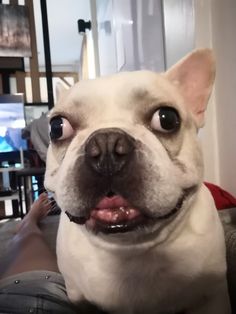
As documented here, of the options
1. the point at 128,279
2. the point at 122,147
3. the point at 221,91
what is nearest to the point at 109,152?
the point at 122,147

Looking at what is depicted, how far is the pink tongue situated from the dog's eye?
0.16 metres

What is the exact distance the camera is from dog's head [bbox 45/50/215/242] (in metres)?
0.48

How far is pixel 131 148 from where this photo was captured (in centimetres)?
48

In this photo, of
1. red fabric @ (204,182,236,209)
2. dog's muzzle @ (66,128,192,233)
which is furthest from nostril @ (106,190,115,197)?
red fabric @ (204,182,236,209)

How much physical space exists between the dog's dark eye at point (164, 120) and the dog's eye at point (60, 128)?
0.46ft

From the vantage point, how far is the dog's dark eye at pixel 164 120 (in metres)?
0.57

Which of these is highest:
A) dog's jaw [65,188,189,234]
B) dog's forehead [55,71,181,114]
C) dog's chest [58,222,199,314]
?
dog's forehead [55,71,181,114]

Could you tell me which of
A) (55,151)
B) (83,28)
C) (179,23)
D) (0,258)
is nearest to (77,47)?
(83,28)

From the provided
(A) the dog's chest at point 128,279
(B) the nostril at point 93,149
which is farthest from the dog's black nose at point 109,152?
(A) the dog's chest at point 128,279

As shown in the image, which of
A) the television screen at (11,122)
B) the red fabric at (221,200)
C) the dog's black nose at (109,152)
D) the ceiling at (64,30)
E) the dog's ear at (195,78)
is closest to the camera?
the dog's black nose at (109,152)

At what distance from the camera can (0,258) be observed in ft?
3.69

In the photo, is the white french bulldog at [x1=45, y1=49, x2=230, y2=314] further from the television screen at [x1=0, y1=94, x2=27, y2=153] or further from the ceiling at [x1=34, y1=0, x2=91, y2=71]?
the ceiling at [x1=34, y1=0, x2=91, y2=71]

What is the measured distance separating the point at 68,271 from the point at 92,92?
347mm

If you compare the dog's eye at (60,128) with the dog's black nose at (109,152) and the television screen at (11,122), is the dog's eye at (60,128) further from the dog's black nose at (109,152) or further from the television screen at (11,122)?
the television screen at (11,122)
